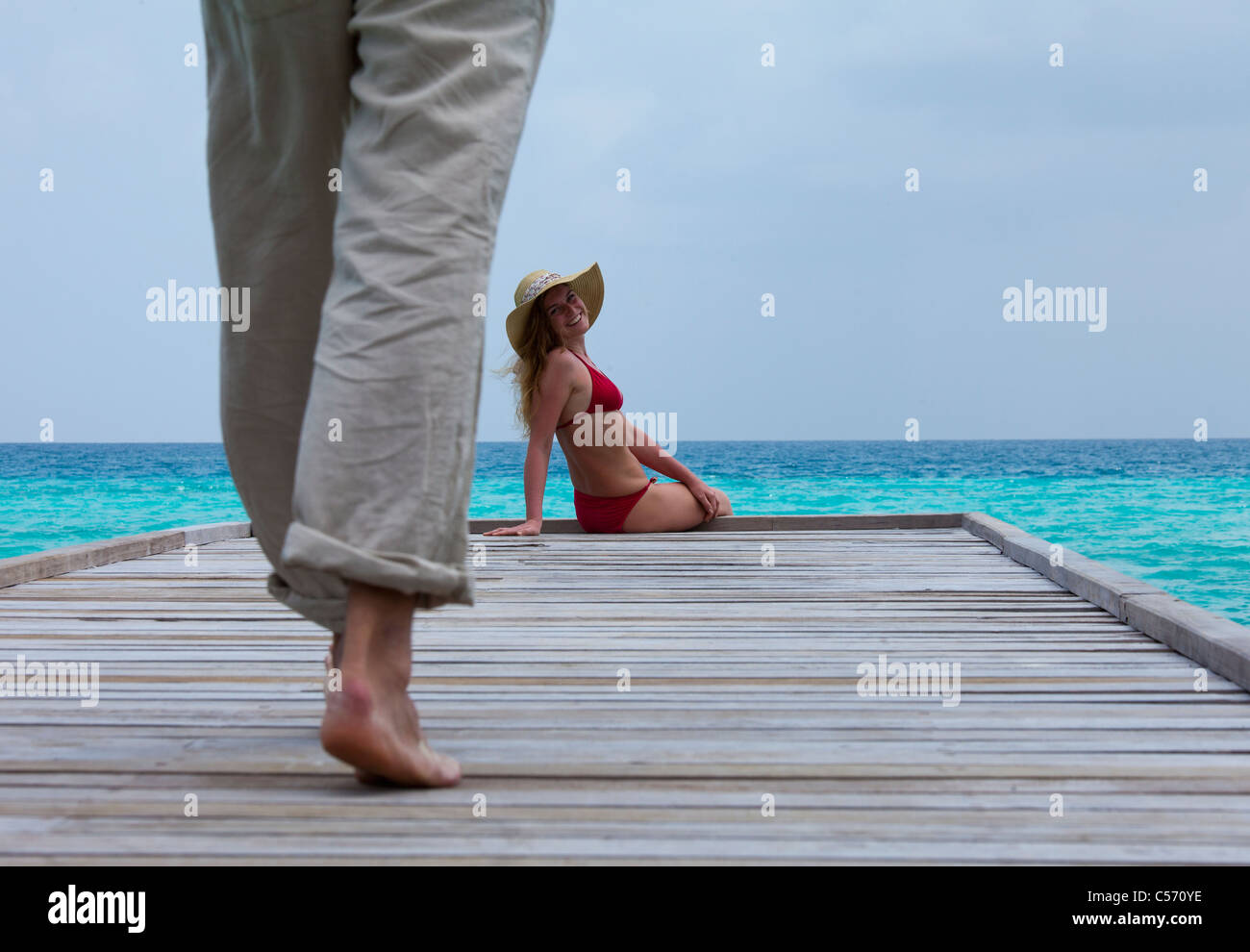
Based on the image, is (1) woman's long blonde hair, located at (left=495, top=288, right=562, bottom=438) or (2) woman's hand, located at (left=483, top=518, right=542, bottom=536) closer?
(2) woman's hand, located at (left=483, top=518, right=542, bottom=536)

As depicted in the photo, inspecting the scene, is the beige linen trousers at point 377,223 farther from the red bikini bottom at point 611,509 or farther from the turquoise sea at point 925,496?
the turquoise sea at point 925,496

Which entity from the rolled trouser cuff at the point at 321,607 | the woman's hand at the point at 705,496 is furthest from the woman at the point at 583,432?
the rolled trouser cuff at the point at 321,607

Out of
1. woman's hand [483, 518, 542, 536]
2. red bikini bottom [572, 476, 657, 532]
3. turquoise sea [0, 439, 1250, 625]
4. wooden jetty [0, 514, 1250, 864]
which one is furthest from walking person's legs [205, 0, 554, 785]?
turquoise sea [0, 439, 1250, 625]

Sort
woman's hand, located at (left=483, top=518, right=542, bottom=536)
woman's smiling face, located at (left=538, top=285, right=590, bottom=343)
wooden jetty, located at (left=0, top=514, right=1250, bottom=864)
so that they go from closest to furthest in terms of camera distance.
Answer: wooden jetty, located at (left=0, top=514, right=1250, bottom=864) → woman's hand, located at (left=483, top=518, right=542, bottom=536) → woman's smiling face, located at (left=538, top=285, right=590, bottom=343)

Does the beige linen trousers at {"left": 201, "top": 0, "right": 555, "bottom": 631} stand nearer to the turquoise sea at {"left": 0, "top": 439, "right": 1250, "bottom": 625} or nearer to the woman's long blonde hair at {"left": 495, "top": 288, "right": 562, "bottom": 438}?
the woman's long blonde hair at {"left": 495, "top": 288, "right": 562, "bottom": 438}

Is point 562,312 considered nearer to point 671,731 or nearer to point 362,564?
point 671,731

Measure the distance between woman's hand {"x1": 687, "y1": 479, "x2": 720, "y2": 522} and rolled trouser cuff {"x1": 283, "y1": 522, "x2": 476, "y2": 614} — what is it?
3387 mm

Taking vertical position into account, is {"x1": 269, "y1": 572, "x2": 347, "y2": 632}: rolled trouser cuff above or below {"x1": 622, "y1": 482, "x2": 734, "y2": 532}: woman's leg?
above

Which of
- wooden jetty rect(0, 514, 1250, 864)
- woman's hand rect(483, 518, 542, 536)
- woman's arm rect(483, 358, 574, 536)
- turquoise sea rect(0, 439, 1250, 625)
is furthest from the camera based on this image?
turquoise sea rect(0, 439, 1250, 625)

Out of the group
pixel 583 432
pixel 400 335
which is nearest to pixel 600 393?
pixel 583 432

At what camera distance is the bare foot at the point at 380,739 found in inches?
41.6

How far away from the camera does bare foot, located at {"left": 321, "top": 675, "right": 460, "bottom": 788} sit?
106cm

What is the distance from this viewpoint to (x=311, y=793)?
44.5 inches
